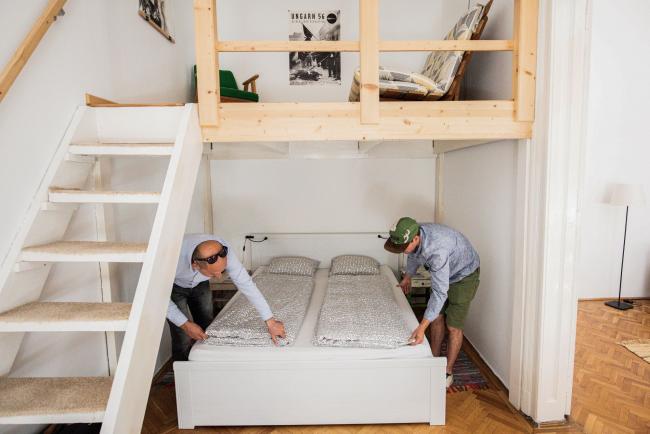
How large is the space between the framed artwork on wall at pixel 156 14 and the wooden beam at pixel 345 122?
1.49 m

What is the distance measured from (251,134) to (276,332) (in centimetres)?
121

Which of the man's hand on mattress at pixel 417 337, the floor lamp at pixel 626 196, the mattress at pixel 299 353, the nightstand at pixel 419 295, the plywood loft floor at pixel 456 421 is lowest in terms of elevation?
the plywood loft floor at pixel 456 421

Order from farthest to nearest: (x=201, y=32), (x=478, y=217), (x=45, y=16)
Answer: (x=478, y=217)
(x=201, y=32)
(x=45, y=16)

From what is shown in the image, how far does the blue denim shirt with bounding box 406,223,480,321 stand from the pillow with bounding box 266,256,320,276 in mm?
1394

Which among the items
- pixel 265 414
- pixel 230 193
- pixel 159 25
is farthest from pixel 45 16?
pixel 230 193

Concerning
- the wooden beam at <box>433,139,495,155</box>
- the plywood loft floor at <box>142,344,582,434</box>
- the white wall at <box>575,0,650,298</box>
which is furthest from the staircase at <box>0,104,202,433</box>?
the white wall at <box>575,0,650,298</box>

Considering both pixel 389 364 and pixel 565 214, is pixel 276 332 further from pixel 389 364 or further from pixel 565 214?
pixel 565 214

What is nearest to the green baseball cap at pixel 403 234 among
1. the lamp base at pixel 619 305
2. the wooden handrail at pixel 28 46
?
the wooden handrail at pixel 28 46

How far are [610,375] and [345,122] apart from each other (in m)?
2.74

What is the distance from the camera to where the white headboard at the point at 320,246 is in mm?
4465

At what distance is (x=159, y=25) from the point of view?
332 centimetres

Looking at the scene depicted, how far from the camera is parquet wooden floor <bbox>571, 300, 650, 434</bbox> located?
2383 mm

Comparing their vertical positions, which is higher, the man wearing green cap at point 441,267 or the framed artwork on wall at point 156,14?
the framed artwork on wall at point 156,14

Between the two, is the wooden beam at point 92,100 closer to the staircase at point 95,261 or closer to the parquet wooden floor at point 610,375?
the staircase at point 95,261
